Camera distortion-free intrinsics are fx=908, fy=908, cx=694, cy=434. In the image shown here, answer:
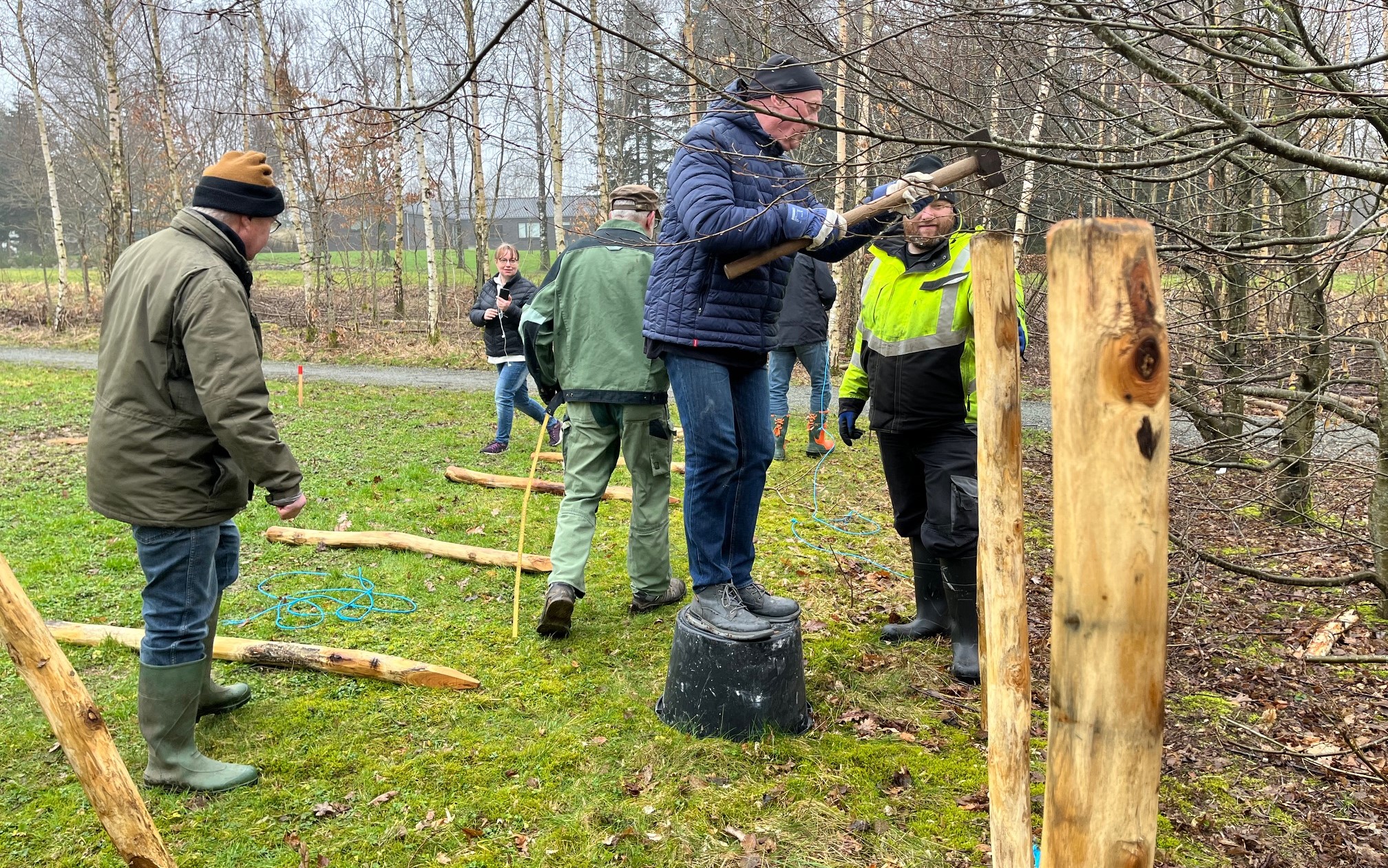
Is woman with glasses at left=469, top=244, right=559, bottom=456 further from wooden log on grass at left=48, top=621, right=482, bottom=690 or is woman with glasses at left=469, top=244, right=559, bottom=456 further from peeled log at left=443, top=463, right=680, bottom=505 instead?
wooden log on grass at left=48, top=621, right=482, bottom=690

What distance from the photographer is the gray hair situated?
126 inches

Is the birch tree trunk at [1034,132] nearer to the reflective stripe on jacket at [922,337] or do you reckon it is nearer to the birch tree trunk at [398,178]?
the reflective stripe on jacket at [922,337]

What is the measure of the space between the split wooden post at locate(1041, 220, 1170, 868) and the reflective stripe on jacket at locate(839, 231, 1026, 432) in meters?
2.38

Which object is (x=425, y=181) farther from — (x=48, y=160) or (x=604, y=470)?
(x=604, y=470)

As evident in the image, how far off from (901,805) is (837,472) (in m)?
5.32

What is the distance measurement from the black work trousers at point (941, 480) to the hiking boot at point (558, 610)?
1.70 meters

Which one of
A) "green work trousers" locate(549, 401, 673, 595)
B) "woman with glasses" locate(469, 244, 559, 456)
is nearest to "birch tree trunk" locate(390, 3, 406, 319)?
"woman with glasses" locate(469, 244, 559, 456)

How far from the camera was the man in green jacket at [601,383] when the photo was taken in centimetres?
450

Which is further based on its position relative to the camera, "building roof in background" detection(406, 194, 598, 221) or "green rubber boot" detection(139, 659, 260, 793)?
"building roof in background" detection(406, 194, 598, 221)

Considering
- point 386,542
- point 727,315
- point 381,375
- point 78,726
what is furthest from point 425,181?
point 78,726

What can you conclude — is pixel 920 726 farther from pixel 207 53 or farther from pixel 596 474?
pixel 207 53

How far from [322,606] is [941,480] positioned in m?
3.35

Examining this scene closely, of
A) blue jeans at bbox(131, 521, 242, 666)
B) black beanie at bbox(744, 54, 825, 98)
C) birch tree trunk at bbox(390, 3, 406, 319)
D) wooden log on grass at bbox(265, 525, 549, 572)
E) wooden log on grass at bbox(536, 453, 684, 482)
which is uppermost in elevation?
birch tree trunk at bbox(390, 3, 406, 319)

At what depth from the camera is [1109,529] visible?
160cm
